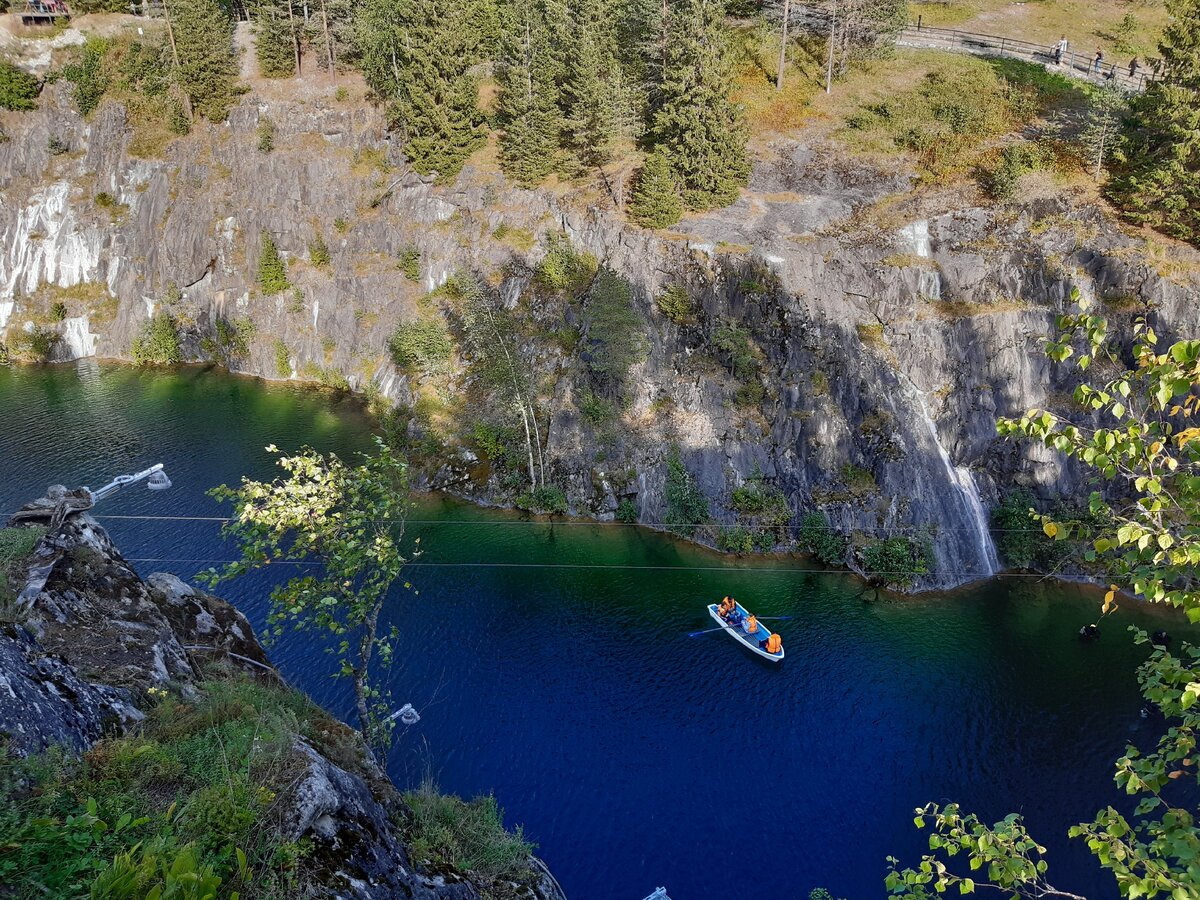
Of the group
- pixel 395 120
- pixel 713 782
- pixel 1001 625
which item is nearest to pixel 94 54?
pixel 395 120

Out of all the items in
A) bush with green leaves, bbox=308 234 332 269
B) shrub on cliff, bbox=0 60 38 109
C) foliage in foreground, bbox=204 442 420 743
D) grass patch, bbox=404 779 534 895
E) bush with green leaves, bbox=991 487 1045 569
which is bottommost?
bush with green leaves, bbox=991 487 1045 569

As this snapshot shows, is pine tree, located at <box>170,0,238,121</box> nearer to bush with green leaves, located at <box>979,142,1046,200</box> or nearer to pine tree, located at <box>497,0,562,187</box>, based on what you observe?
pine tree, located at <box>497,0,562,187</box>

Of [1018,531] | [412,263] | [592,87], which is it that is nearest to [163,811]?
[1018,531]

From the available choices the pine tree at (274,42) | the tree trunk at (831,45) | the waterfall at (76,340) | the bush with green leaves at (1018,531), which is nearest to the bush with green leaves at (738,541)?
the bush with green leaves at (1018,531)

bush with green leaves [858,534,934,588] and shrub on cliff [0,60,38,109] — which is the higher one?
shrub on cliff [0,60,38,109]

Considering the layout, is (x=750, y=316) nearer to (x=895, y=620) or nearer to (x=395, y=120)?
(x=895, y=620)

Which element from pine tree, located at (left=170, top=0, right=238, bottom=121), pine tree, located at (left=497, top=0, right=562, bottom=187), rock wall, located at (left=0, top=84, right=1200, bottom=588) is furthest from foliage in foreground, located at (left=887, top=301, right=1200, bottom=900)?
pine tree, located at (left=170, top=0, right=238, bottom=121)

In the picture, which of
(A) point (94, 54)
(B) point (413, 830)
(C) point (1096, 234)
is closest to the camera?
(B) point (413, 830)
